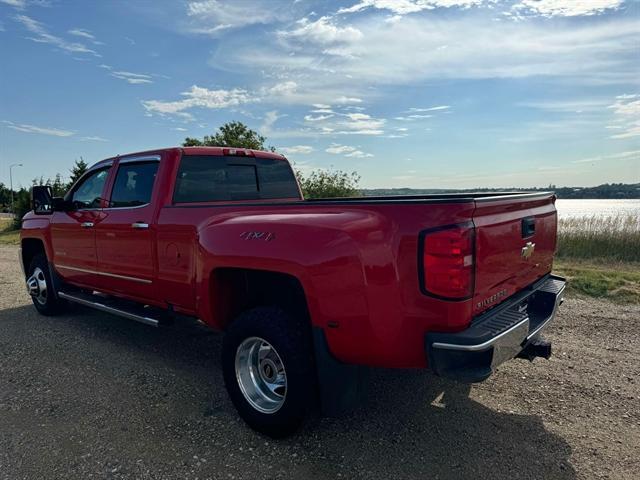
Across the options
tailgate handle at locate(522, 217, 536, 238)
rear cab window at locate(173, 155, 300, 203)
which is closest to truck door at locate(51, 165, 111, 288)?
rear cab window at locate(173, 155, 300, 203)

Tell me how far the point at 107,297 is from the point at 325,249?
344 cm

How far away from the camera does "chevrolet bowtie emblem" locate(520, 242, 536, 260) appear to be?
10.2ft

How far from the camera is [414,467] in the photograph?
9.09ft

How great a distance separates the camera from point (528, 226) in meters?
3.13

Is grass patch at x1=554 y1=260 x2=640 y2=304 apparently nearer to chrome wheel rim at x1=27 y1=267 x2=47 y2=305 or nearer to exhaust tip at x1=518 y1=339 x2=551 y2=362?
exhaust tip at x1=518 y1=339 x2=551 y2=362

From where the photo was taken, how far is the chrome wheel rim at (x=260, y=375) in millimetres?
3146

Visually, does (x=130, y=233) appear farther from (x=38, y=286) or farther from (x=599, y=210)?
(x=599, y=210)

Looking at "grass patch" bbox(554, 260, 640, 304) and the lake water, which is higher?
the lake water

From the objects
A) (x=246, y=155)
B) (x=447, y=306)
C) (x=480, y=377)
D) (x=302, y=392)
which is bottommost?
(x=302, y=392)

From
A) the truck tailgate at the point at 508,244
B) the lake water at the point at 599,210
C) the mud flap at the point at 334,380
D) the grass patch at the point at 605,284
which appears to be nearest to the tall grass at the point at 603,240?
the lake water at the point at 599,210

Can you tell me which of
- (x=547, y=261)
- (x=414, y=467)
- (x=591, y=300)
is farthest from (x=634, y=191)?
(x=414, y=467)

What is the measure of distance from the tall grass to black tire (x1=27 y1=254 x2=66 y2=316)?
35.7 feet

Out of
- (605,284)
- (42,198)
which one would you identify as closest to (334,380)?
(42,198)

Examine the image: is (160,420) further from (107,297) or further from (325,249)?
(107,297)
